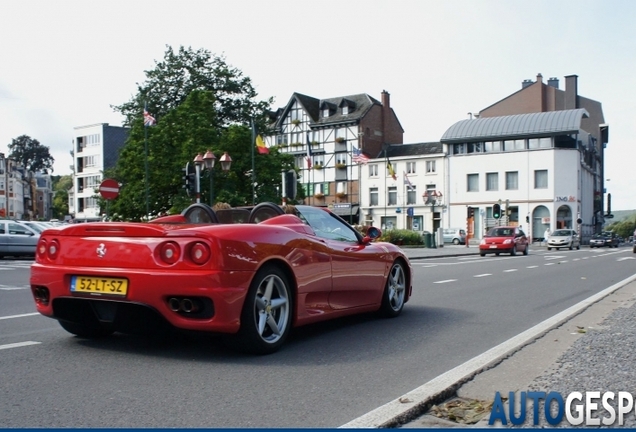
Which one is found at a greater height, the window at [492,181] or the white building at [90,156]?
the white building at [90,156]

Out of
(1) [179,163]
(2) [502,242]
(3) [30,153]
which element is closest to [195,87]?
(1) [179,163]

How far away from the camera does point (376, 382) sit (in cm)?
507

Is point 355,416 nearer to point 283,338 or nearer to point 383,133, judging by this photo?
point 283,338

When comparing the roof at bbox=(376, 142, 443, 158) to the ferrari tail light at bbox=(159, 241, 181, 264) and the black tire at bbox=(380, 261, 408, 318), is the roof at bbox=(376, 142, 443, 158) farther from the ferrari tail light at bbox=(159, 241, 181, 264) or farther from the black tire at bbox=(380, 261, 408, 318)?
the ferrari tail light at bbox=(159, 241, 181, 264)

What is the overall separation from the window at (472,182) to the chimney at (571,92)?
20.6m

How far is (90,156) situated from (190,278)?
100068mm

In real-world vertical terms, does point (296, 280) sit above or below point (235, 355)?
above

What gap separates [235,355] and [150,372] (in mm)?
891

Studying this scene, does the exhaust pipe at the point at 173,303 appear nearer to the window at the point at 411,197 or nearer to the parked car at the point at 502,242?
the parked car at the point at 502,242

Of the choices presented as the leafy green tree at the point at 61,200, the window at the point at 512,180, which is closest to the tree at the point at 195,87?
the window at the point at 512,180

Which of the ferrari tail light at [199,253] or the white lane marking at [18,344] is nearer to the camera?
the ferrari tail light at [199,253]

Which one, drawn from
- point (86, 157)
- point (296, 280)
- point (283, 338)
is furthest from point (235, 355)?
point (86, 157)

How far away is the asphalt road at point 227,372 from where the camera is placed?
4.12 metres

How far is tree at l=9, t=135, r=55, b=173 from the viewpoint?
13462 cm
